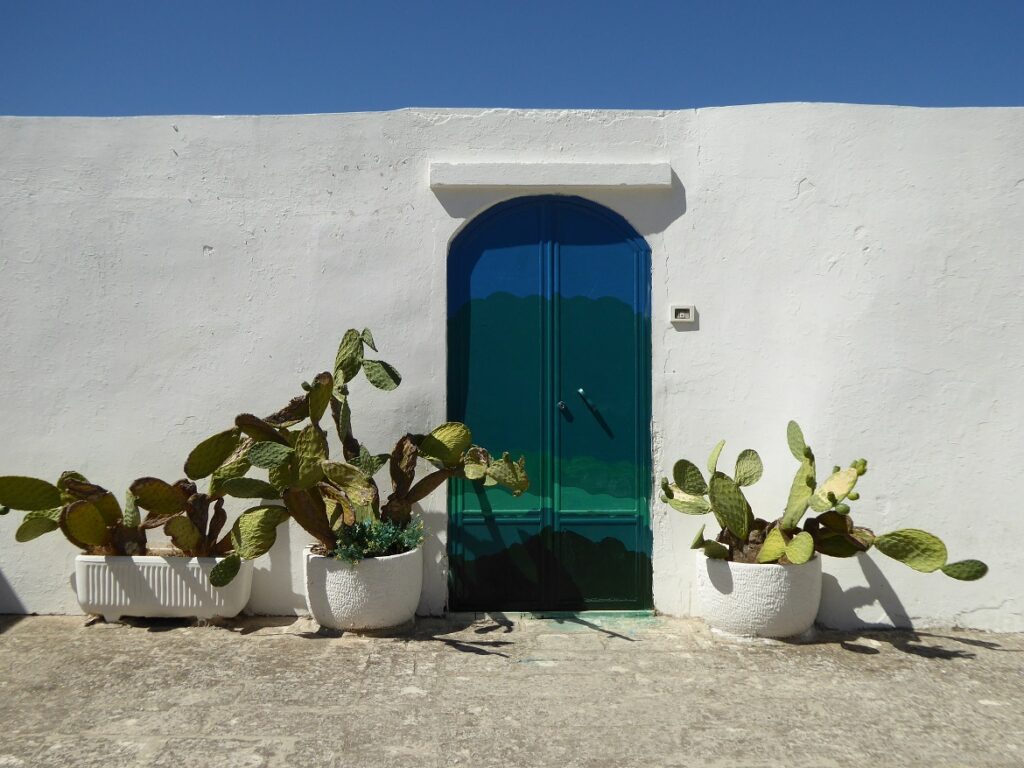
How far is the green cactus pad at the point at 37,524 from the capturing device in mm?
4523

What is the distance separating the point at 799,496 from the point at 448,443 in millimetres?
1841

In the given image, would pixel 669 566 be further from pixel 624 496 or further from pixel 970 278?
pixel 970 278

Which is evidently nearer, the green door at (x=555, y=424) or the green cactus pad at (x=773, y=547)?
the green cactus pad at (x=773, y=547)

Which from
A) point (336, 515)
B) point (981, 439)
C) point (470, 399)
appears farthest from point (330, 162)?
point (981, 439)

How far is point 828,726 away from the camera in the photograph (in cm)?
346

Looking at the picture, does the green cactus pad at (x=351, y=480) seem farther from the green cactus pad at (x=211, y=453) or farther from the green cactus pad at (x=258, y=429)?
the green cactus pad at (x=211, y=453)

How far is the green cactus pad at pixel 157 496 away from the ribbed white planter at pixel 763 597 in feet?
9.39

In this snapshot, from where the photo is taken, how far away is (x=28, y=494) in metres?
4.55

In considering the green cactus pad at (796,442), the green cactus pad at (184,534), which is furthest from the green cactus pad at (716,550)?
the green cactus pad at (184,534)

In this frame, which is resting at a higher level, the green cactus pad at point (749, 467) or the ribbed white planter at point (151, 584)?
the green cactus pad at point (749, 467)

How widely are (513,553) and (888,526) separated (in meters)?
2.10

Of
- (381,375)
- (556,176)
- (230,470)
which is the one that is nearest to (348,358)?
(381,375)

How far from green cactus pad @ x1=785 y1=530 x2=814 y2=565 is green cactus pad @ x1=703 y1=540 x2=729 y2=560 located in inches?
12.6

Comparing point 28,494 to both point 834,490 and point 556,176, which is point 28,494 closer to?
point 556,176
